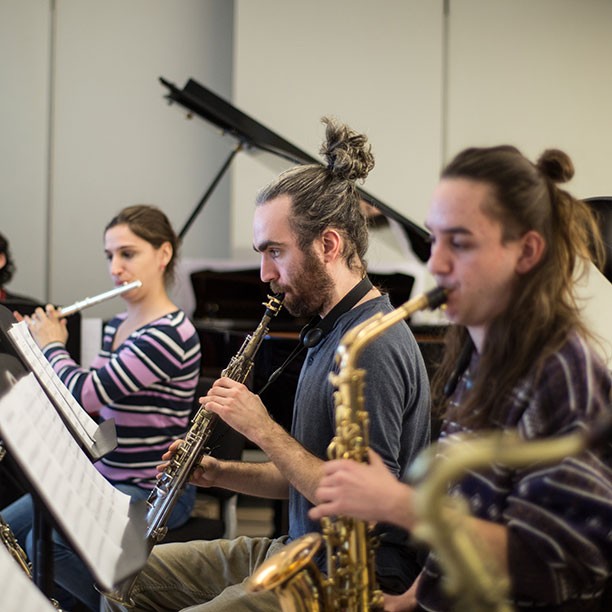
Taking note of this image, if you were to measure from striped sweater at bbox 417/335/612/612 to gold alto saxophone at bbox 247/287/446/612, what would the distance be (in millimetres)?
236

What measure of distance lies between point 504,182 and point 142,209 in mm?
1828

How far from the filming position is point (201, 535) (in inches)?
91.7

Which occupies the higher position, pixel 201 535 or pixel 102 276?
pixel 102 276

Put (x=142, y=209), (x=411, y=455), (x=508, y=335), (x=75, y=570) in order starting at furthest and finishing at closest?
(x=142, y=209)
(x=75, y=570)
(x=411, y=455)
(x=508, y=335)

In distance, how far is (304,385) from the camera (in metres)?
1.75

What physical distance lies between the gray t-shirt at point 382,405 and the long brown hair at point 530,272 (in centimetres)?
39

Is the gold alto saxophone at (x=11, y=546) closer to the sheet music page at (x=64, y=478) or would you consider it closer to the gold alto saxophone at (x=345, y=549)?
the sheet music page at (x=64, y=478)

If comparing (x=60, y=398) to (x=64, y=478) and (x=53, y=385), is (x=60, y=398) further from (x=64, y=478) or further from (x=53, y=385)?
(x=64, y=478)

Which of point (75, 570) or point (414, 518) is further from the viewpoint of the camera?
point (75, 570)

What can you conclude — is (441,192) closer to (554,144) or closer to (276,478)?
(276,478)

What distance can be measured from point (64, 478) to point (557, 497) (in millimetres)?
724

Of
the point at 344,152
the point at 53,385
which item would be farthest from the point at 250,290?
the point at 53,385

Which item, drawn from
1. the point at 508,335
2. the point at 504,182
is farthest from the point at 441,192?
the point at 508,335

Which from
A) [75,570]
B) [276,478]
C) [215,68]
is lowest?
[75,570]
